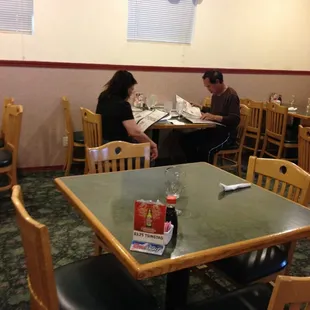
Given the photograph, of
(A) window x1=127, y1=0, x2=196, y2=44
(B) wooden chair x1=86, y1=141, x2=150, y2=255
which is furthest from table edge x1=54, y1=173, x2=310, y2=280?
(A) window x1=127, y1=0, x2=196, y2=44

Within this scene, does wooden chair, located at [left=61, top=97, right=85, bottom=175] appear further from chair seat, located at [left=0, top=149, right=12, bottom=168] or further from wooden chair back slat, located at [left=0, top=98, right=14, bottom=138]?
chair seat, located at [left=0, top=149, right=12, bottom=168]

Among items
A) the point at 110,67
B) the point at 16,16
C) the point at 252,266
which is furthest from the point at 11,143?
the point at 252,266

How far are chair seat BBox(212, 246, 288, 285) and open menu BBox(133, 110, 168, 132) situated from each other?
1968 mm

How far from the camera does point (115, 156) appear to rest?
7.66 feet

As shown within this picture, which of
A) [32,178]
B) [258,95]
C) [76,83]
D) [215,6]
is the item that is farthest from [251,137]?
[32,178]

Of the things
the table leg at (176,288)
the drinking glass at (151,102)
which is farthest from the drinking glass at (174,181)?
the drinking glass at (151,102)

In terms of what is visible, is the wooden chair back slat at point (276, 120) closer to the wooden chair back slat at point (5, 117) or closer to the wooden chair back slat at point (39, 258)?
the wooden chair back slat at point (5, 117)

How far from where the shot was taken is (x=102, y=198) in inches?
67.4

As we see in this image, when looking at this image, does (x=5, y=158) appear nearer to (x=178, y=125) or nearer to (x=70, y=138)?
(x=70, y=138)

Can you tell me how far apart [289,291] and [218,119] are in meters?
2.99

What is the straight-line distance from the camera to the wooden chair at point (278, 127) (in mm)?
4480

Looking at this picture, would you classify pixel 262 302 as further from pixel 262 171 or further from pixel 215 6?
pixel 215 6

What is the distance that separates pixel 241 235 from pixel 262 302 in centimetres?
28

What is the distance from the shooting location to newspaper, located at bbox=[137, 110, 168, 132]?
12.0ft
